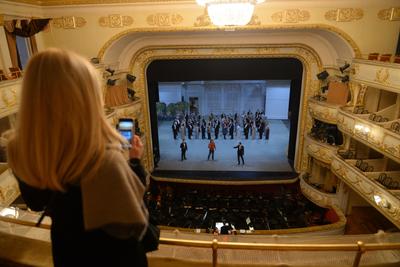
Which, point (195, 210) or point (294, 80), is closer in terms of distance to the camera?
point (195, 210)

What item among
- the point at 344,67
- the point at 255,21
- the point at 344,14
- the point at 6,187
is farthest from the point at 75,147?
the point at 344,67

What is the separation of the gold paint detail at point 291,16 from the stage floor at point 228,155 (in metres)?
6.09

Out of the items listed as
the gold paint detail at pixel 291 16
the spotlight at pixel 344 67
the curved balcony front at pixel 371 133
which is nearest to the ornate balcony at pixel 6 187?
the gold paint detail at pixel 291 16

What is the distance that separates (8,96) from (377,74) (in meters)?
9.34

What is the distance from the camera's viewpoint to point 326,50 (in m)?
10.7

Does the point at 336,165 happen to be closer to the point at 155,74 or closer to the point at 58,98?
the point at 155,74

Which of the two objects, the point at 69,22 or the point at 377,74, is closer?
the point at 377,74

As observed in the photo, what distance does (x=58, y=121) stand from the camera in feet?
3.12

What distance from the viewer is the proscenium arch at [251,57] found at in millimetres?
11227

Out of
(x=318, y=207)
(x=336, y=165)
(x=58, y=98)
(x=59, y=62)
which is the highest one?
(x=59, y=62)

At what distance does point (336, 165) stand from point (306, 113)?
286 centimetres

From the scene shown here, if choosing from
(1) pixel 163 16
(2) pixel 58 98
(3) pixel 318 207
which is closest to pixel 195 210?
(3) pixel 318 207

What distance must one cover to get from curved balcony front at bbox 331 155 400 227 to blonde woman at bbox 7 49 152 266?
308 inches

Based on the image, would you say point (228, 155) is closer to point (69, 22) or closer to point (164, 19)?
point (164, 19)
